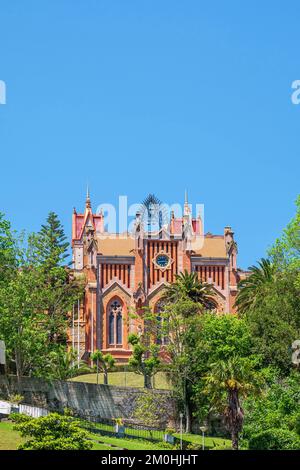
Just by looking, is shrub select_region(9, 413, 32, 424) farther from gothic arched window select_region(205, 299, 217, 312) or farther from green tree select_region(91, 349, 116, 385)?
gothic arched window select_region(205, 299, 217, 312)

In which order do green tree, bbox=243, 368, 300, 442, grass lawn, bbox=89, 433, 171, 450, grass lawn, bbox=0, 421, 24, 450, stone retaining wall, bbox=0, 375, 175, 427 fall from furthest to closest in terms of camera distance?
stone retaining wall, bbox=0, 375, 175, 427 < green tree, bbox=243, 368, 300, 442 < grass lawn, bbox=89, 433, 171, 450 < grass lawn, bbox=0, 421, 24, 450

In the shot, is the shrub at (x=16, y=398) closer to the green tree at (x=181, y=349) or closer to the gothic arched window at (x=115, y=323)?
the green tree at (x=181, y=349)

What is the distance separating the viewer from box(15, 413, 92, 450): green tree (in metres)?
49.8

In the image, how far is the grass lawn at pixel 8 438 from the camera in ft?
169

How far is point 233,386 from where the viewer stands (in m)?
63.0

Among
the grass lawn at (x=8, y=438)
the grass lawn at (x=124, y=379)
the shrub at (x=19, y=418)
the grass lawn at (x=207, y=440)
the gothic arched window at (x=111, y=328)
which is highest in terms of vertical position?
the gothic arched window at (x=111, y=328)

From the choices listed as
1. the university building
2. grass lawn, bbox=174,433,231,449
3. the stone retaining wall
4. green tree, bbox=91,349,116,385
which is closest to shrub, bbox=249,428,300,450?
grass lawn, bbox=174,433,231,449

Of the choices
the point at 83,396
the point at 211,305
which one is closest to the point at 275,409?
the point at 83,396

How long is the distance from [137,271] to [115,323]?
5.16 m

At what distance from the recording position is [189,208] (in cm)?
11638

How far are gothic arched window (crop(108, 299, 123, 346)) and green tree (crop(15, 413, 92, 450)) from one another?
5166 cm

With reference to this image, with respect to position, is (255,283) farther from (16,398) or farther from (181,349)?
(16,398)

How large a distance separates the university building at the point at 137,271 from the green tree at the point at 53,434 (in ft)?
166

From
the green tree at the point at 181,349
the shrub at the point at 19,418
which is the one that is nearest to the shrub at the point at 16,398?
the shrub at the point at 19,418
